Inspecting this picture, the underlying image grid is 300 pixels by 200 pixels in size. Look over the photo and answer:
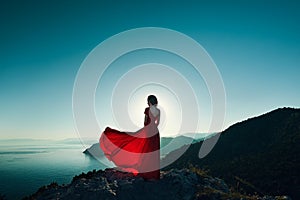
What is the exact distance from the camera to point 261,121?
49594 mm

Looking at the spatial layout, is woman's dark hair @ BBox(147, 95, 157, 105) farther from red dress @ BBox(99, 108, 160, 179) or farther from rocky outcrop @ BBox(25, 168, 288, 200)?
rocky outcrop @ BBox(25, 168, 288, 200)

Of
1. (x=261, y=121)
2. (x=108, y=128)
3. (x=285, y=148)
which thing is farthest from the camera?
(x=261, y=121)

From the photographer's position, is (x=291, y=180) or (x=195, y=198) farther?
(x=291, y=180)

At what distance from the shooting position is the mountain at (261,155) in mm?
25000

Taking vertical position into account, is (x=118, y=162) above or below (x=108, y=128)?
below

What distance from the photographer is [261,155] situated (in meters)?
33.4

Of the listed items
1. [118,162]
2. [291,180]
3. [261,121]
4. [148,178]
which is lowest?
[291,180]

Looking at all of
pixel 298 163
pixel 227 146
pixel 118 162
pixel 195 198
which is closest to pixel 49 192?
pixel 118 162

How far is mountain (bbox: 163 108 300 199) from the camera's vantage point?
82.0 ft

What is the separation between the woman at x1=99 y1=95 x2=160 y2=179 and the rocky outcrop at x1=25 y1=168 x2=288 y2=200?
1.20 feet

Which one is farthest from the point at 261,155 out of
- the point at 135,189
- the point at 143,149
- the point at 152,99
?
the point at 135,189

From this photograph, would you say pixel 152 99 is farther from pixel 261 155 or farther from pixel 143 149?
pixel 261 155

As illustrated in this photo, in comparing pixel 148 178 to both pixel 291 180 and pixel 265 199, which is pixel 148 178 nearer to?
pixel 265 199

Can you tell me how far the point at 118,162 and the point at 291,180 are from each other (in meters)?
21.4
